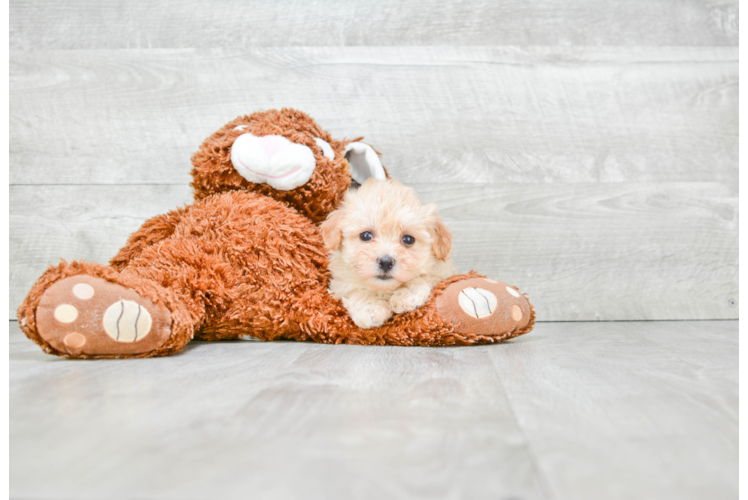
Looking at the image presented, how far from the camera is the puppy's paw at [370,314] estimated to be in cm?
119

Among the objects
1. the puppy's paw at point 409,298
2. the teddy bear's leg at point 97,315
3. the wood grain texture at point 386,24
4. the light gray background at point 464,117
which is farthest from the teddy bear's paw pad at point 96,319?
the wood grain texture at point 386,24

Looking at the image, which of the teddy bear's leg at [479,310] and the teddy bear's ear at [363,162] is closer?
the teddy bear's leg at [479,310]

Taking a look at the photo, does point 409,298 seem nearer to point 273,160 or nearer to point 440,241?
point 440,241

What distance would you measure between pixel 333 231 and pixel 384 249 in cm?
13

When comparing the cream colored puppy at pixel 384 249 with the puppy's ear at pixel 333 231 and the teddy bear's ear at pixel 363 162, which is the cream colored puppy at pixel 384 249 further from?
the teddy bear's ear at pixel 363 162

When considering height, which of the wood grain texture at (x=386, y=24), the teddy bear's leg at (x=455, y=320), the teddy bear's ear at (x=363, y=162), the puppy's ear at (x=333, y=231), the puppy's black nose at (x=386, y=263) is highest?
the wood grain texture at (x=386, y=24)

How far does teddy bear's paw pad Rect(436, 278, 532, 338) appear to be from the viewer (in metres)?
1.17

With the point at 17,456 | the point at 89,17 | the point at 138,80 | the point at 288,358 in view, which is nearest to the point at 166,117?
the point at 138,80

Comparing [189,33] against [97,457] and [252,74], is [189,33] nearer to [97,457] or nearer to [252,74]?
[252,74]

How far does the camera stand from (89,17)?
1.70 metres

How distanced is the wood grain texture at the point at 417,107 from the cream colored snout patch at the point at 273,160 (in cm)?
41

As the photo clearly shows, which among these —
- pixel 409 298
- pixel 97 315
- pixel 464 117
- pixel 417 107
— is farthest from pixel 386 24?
pixel 97 315

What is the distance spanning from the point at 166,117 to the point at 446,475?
4.94 ft

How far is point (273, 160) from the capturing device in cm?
129
